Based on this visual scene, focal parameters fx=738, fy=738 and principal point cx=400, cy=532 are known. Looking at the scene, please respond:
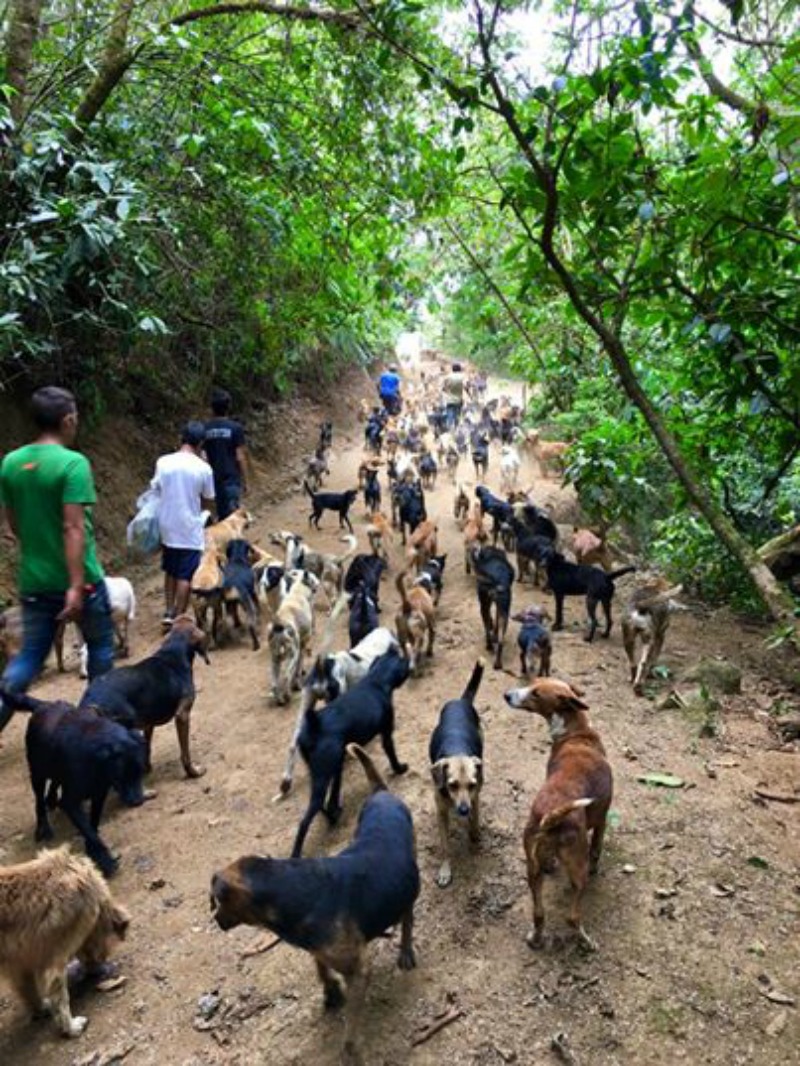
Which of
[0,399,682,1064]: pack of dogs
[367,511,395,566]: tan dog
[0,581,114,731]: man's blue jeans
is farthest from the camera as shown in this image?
[367,511,395,566]: tan dog

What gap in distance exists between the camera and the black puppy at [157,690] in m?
4.94

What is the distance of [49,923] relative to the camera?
3.18 metres

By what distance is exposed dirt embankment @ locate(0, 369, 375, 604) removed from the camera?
9297mm

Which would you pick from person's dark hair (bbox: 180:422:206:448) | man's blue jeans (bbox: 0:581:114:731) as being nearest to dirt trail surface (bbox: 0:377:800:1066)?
man's blue jeans (bbox: 0:581:114:731)

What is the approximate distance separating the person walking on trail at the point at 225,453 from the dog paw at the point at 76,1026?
684 cm

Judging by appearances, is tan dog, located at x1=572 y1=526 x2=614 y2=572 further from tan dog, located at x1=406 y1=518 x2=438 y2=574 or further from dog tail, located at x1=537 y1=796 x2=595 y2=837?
dog tail, located at x1=537 y1=796 x2=595 y2=837

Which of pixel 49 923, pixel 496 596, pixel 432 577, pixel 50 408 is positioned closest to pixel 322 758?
pixel 49 923

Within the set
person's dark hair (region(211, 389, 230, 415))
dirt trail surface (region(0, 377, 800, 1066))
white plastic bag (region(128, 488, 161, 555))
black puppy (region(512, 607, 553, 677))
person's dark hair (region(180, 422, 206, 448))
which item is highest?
person's dark hair (region(211, 389, 230, 415))

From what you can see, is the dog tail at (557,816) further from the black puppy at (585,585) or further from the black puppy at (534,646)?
the black puppy at (585,585)

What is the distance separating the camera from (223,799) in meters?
5.27

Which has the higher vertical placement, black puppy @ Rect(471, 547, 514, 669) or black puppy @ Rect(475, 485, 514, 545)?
black puppy @ Rect(475, 485, 514, 545)

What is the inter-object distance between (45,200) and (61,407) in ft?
12.4

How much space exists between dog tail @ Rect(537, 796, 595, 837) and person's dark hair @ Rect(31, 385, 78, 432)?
341 cm

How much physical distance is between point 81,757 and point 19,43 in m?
7.11
